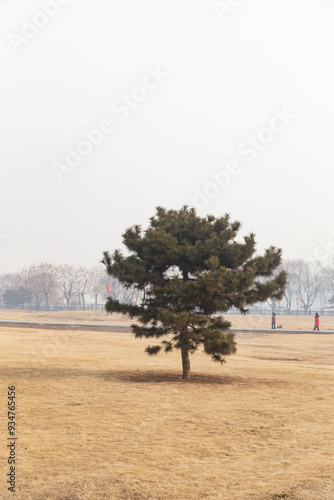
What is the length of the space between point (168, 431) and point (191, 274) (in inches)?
268

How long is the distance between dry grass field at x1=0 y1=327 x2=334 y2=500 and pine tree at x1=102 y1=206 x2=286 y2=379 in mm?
1736

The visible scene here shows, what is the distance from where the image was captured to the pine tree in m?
17.2

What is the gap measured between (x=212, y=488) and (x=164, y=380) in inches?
432

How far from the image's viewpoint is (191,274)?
58.6 ft

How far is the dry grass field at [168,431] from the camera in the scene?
817cm

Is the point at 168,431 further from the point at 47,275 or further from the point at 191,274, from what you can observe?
the point at 47,275

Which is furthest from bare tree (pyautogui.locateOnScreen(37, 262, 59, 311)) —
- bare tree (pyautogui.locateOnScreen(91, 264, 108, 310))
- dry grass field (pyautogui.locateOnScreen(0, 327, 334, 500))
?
dry grass field (pyautogui.locateOnScreen(0, 327, 334, 500))

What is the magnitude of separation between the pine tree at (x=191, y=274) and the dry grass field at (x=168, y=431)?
1.74m

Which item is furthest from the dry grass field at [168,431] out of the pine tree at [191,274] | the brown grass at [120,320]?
the brown grass at [120,320]

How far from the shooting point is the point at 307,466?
29.6 ft

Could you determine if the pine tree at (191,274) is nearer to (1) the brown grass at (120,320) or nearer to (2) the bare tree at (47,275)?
(1) the brown grass at (120,320)

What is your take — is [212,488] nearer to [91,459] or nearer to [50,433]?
[91,459]

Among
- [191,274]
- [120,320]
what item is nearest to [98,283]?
[120,320]

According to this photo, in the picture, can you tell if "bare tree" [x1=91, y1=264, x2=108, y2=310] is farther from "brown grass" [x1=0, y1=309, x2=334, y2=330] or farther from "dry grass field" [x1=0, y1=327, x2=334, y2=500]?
"dry grass field" [x1=0, y1=327, x2=334, y2=500]
